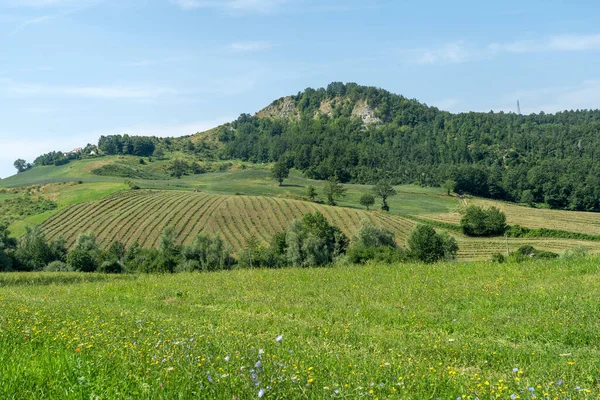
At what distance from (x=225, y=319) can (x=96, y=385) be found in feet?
21.3

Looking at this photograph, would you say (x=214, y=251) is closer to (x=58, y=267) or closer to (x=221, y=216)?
(x=58, y=267)

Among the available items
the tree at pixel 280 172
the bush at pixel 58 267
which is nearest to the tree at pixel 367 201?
the tree at pixel 280 172

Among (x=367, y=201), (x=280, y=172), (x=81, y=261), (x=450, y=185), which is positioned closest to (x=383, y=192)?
(x=367, y=201)

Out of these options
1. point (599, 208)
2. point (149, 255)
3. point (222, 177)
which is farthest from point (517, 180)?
point (149, 255)

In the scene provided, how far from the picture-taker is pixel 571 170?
175000mm

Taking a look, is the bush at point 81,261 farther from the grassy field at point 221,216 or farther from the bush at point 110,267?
the grassy field at point 221,216

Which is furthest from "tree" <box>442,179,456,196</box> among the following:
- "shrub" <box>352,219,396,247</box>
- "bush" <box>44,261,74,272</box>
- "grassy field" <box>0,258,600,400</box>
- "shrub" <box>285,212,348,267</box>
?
"grassy field" <box>0,258,600,400</box>

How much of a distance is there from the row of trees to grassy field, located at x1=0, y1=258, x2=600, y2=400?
40514 mm

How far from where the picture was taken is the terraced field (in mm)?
87688

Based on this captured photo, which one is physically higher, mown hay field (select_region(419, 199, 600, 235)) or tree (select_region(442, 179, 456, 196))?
tree (select_region(442, 179, 456, 196))

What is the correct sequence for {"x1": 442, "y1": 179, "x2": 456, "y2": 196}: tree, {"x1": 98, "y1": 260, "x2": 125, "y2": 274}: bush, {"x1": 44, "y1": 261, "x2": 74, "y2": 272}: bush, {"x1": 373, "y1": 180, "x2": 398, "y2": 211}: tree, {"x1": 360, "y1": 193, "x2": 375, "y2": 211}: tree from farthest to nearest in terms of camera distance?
{"x1": 442, "y1": 179, "x2": 456, "y2": 196}: tree
{"x1": 373, "y1": 180, "x2": 398, "y2": 211}: tree
{"x1": 360, "y1": 193, "x2": 375, "y2": 211}: tree
{"x1": 44, "y1": 261, "x2": 74, "y2": 272}: bush
{"x1": 98, "y1": 260, "x2": 125, "y2": 274}: bush

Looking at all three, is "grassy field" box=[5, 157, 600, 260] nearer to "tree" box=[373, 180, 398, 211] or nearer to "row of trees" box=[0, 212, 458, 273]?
"tree" box=[373, 180, 398, 211]

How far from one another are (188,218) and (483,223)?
60082 millimetres

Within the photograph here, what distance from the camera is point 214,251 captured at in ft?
223
